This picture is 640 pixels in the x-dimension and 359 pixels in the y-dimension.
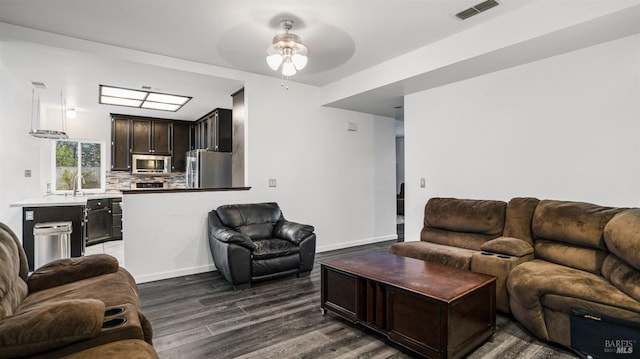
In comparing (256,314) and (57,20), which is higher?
(57,20)

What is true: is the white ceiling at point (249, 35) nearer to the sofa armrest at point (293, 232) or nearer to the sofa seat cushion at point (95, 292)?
the sofa armrest at point (293, 232)

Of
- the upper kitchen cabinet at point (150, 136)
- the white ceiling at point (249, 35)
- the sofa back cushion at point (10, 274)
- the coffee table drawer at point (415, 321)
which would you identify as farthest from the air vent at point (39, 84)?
the coffee table drawer at point (415, 321)

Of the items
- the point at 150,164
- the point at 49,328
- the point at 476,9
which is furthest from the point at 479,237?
the point at 150,164

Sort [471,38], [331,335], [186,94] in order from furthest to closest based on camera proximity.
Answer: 1. [186,94]
2. [471,38]
3. [331,335]

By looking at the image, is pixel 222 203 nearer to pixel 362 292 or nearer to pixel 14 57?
pixel 362 292

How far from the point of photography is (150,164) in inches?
279

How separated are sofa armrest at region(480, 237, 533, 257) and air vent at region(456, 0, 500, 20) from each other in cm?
213

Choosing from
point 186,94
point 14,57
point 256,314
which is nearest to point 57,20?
point 14,57

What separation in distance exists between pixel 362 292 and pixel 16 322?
6.79ft

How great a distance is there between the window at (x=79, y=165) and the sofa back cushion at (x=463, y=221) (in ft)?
22.5

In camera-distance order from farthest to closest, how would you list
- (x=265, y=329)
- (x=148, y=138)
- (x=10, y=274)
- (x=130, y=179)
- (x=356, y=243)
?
(x=130, y=179), (x=148, y=138), (x=356, y=243), (x=265, y=329), (x=10, y=274)

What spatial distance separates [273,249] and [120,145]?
5.03m

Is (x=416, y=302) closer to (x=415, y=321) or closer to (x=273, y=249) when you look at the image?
(x=415, y=321)

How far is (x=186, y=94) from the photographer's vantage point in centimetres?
523
